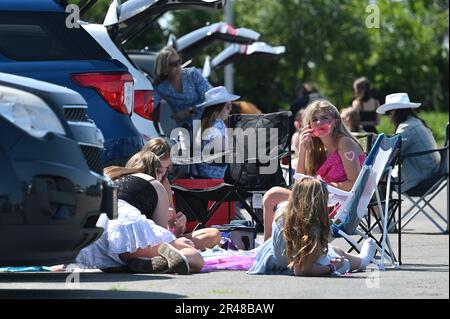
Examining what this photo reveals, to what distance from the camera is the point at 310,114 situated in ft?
34.9

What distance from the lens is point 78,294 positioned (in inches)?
323

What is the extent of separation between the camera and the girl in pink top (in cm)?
1057

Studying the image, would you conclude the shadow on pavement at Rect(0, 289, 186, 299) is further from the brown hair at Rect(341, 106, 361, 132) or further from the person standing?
the person standing

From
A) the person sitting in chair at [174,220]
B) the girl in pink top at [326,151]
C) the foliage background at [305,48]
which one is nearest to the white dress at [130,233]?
the person sitting in chair at [174,220]

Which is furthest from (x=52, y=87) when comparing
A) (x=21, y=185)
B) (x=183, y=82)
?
(x=183, y=82)

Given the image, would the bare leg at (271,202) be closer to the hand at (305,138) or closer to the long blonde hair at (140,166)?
the hand at (305,138)

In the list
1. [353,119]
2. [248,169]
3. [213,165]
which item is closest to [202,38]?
[353,119]

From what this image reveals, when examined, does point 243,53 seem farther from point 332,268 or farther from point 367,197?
point 332,268

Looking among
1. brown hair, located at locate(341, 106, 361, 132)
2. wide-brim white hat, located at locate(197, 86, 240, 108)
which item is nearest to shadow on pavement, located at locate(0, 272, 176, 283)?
wide-brim white hat, located at locate(197, 86, 240, 108)

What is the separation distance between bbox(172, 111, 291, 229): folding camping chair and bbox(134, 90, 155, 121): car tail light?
2.36 feet

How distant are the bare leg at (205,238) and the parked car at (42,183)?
2.49m

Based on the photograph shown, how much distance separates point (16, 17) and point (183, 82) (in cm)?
357

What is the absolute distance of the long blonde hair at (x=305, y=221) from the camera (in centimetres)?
914

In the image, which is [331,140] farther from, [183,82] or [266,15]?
[266,15]
